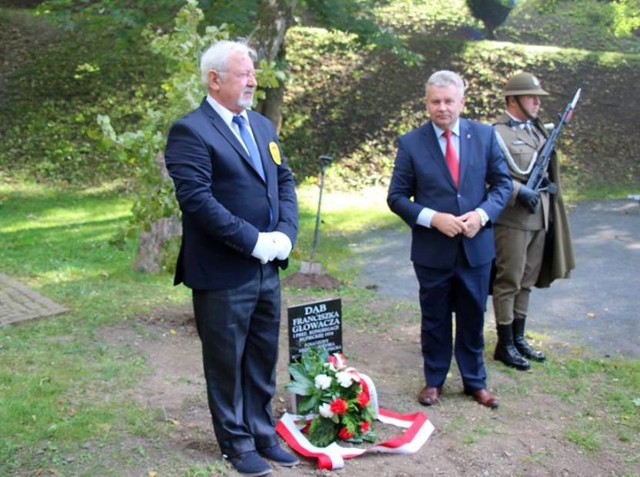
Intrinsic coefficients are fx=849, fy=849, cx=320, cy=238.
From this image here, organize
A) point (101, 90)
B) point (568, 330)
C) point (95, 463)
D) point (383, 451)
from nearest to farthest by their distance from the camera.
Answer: point (95, 463)
point (383, 451)
point (568, 330)
point (101, 90)

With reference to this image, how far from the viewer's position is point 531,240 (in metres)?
6.36

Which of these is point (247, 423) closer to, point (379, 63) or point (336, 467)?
point (336, 467)

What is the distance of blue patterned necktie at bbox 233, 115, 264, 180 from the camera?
13.5ft

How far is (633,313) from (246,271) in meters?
5.44

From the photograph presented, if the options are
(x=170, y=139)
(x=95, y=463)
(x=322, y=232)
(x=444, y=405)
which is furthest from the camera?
(x=322, y=232)

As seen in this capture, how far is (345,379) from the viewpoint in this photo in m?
4.68

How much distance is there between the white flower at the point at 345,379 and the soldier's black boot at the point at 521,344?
225cm

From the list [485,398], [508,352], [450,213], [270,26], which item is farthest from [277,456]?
[270,26]

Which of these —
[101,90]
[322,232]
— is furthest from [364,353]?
[101,90]

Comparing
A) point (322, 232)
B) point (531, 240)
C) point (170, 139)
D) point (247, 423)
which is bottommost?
point (322, 232)

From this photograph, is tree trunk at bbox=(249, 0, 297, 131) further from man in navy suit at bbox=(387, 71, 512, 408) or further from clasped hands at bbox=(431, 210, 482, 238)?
clasped hands at bbox=(431, 210, 482, 238)

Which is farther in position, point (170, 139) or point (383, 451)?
point (383, 451)

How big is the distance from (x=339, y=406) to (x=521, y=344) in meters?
2.47

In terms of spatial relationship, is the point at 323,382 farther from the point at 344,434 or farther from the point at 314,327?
the point at 314,327
